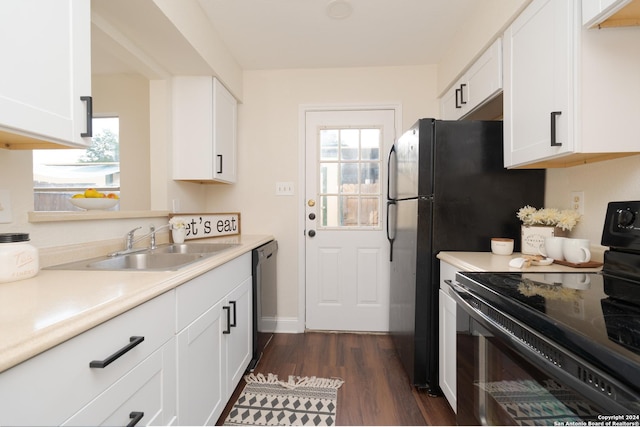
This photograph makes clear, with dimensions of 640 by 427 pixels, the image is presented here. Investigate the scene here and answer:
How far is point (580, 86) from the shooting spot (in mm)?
1072

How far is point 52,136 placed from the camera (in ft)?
2.96

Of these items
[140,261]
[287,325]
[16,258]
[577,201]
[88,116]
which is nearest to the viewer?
[16,258]

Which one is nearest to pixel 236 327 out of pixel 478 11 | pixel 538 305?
pixel 538 305

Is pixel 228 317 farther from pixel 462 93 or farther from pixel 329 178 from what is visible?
pixel 462 93

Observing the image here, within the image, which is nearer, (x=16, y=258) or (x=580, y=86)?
(x=16, y=258)

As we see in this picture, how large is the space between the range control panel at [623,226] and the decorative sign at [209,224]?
2322mm

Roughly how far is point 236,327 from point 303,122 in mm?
1831

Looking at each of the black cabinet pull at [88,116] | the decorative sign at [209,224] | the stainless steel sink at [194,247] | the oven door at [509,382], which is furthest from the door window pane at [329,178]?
the black cabinet pull at [88,116]

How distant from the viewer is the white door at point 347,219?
260 centimetres

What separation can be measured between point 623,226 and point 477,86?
1168 mm

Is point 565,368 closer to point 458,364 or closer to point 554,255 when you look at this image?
point 458,364

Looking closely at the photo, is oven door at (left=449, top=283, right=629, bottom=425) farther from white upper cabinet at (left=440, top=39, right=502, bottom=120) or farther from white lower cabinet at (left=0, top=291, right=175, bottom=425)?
white upper cabinet at (left=440, top=39, right=502, bottom=120)

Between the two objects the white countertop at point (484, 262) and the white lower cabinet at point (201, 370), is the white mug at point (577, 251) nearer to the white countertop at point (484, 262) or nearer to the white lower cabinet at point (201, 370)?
the white countertop at point (484, 262)

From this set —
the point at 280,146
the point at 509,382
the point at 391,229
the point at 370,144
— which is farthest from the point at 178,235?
the point at 509,382
